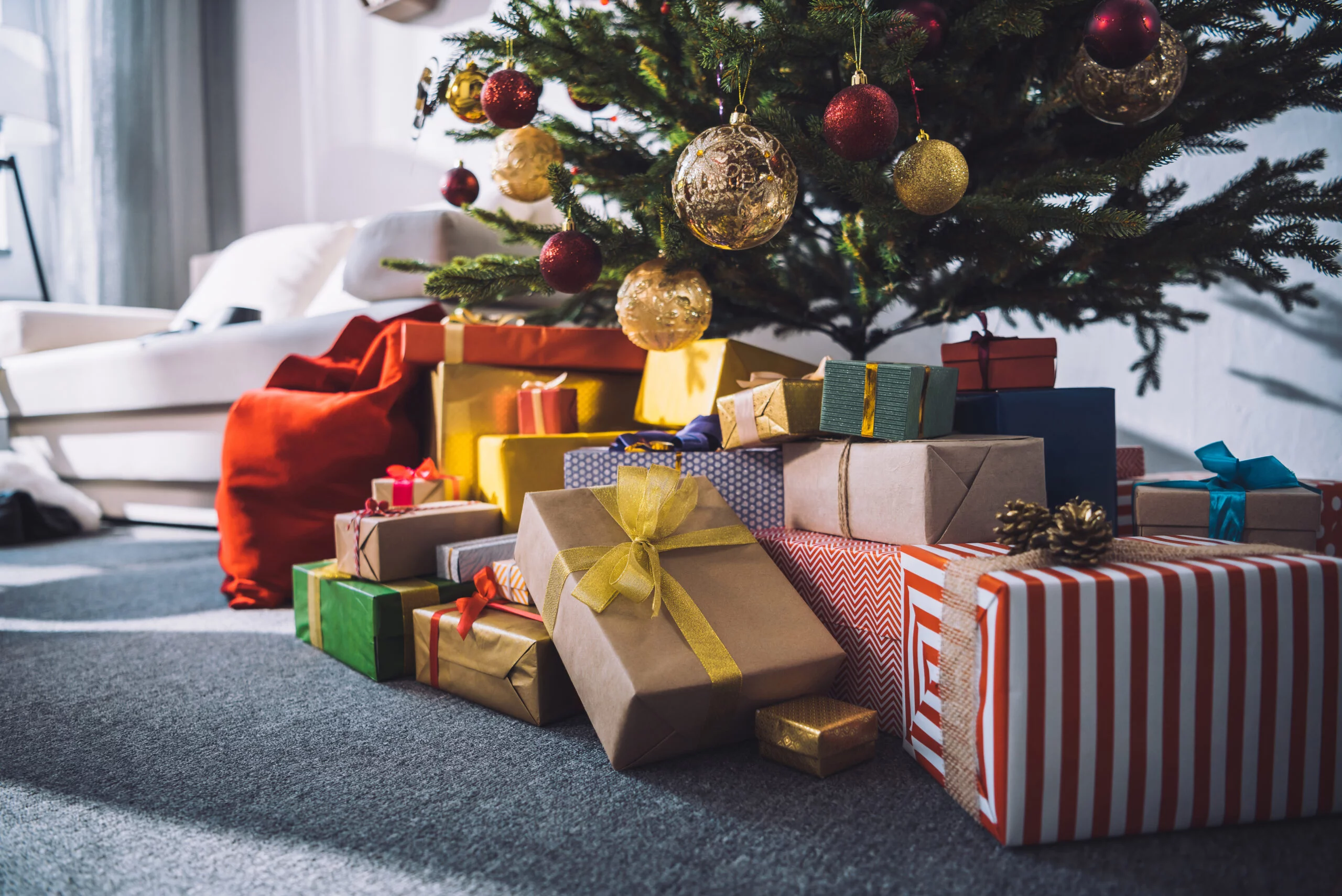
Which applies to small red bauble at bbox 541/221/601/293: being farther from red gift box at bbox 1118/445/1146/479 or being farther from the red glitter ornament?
red gift box at bbox 1118/445/1146/479

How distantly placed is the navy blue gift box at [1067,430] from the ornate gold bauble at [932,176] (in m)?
0.21

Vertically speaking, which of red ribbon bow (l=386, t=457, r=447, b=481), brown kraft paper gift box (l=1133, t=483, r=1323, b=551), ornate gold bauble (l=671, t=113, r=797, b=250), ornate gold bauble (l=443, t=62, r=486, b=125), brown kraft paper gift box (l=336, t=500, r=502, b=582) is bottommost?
brown kraft paper gift box (l=336, t=500, r=502, b=582)

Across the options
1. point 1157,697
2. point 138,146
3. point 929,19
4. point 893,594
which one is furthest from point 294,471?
point 138,146

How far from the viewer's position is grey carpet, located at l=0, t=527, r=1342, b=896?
0.53m

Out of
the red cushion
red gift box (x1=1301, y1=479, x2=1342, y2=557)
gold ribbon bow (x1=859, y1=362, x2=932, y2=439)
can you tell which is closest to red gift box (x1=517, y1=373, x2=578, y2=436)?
the red cushion

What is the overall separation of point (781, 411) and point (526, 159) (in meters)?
0.53

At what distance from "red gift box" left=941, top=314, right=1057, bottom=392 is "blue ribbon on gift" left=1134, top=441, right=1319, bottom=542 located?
6.9 inches

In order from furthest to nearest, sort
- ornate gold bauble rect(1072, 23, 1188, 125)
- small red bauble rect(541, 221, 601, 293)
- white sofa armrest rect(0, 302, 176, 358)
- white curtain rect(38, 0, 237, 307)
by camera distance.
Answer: white curtain rect(38, 0, 237, 307), white sofa armrest rect(0, 302, 176, 358), small red bauble rect(541, 221, 601, 293), ornate gold bauble rect(1072, 23, 1188, 125)

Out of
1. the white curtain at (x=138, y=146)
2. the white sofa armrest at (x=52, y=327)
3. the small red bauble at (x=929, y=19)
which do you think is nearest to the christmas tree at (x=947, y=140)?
the small red bauble at (x=929, y=19)

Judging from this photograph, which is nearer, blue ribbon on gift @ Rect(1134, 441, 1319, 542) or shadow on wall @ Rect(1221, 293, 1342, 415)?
blue ribbon on gift @ Rect(1134, 441, 1319, 542)

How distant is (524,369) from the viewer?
133 cm

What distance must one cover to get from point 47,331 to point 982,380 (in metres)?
2.63

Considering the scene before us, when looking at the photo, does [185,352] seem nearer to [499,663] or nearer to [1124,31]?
[499,663]

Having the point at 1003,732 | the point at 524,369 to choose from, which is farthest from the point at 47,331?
the point at 1003,732
